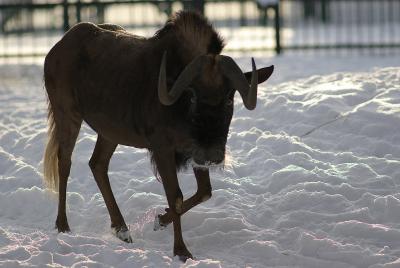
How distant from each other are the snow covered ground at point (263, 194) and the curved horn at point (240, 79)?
1147 millimetres

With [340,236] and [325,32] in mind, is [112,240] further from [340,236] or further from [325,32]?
[325,32]

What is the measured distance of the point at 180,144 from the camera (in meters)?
6.95

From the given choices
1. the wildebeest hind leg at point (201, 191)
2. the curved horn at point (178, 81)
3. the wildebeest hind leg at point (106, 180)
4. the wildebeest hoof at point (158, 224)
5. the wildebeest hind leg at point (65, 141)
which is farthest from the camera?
the wildebeest hind leg at point (65, 141)

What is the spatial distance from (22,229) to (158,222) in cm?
121

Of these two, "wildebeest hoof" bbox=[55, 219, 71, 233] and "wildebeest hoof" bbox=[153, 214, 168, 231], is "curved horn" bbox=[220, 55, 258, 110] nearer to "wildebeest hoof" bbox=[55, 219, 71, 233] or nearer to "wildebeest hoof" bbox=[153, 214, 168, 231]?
"wildebeest hoof" bbox=[153, 214, 168, 231]

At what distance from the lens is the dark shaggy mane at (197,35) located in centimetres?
699

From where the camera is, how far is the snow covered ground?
6.89 m

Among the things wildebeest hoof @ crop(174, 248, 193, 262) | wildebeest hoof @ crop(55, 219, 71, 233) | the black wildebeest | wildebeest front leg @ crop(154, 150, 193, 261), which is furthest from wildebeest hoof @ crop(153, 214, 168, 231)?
wildebeest hoof @ crop(55, 219, 71, 233)

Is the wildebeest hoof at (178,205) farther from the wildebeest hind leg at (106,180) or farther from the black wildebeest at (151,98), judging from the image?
the wildebeest hind leg at (106,180)

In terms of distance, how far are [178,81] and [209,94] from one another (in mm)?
227

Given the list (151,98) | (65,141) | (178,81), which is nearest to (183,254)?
(151,98)

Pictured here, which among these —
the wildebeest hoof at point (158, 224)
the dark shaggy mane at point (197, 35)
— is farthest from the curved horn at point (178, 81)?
the wildebeest hoof at point (158, 224)

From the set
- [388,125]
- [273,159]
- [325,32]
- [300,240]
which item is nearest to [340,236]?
[300,240]

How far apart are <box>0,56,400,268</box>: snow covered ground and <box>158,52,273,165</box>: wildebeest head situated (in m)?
0.78
